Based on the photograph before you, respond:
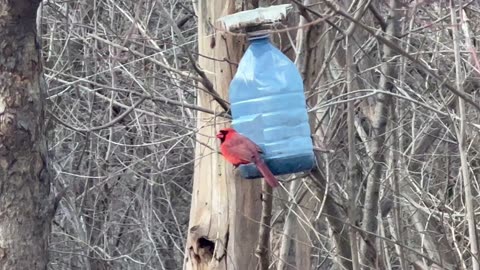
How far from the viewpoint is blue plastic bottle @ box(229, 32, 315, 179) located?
3.18m

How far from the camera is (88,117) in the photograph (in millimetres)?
7383

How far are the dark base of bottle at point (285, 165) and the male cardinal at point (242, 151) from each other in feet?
0.18

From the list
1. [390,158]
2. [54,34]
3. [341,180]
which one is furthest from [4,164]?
[54,34]

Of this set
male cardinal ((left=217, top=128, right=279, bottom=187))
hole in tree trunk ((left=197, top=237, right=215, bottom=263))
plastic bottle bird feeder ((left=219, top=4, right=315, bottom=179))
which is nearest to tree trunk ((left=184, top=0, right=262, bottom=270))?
hole in tree trunk ((left=197, top=237, right=215, bottom=263))

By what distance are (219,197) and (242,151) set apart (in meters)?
0.85

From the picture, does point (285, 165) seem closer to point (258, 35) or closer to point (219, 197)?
point (258, 35)

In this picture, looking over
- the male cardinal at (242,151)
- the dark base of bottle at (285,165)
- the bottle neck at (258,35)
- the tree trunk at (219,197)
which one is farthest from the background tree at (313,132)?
the dark base of bottle at (285,165)

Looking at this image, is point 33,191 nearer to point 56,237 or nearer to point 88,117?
point 88,117

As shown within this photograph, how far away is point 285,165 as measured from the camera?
3.16 meters

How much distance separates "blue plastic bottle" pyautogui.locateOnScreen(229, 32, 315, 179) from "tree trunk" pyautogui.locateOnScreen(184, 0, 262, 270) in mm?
517

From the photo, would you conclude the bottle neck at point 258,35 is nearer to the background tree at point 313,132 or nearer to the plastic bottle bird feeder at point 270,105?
the plastic bottle bird feeder at point 270,105

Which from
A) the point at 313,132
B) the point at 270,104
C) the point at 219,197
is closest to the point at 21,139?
the point at 219,197

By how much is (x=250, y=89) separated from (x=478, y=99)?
2.61 m

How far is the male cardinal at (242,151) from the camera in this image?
3.01m
